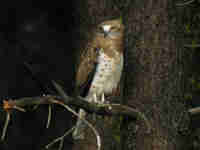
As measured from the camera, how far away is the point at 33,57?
17.7 ft

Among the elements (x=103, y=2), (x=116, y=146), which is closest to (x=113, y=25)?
(x=103, y=2)

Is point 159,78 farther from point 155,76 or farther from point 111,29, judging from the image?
point 111,29

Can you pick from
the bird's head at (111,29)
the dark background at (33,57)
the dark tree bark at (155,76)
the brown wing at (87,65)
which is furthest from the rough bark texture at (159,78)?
the dark background at (33,57)

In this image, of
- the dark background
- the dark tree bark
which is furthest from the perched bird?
the dark background

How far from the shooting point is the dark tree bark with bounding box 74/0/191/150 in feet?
10.5

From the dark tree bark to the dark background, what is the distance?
2.14 m

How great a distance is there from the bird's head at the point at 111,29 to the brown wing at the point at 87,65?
13cm

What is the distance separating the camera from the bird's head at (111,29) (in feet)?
12.5

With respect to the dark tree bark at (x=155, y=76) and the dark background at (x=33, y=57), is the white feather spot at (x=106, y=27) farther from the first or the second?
the dark background at (x=33, y=57)

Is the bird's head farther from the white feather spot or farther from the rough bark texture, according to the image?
the rough bark texture

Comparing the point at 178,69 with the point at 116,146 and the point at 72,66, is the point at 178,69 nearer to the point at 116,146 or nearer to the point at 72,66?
the point at 116,146

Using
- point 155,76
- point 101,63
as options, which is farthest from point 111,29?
point 155,76

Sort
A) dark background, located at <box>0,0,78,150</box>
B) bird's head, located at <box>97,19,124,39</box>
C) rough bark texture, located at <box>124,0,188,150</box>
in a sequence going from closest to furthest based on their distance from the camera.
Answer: rough bark texture, located at <box>124,0,188,150</box> < bird's head, located at <box>97,19,124,39</box> < dark background, located at <box>0,0,78,150</box>

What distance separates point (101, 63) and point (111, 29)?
1.27ft
